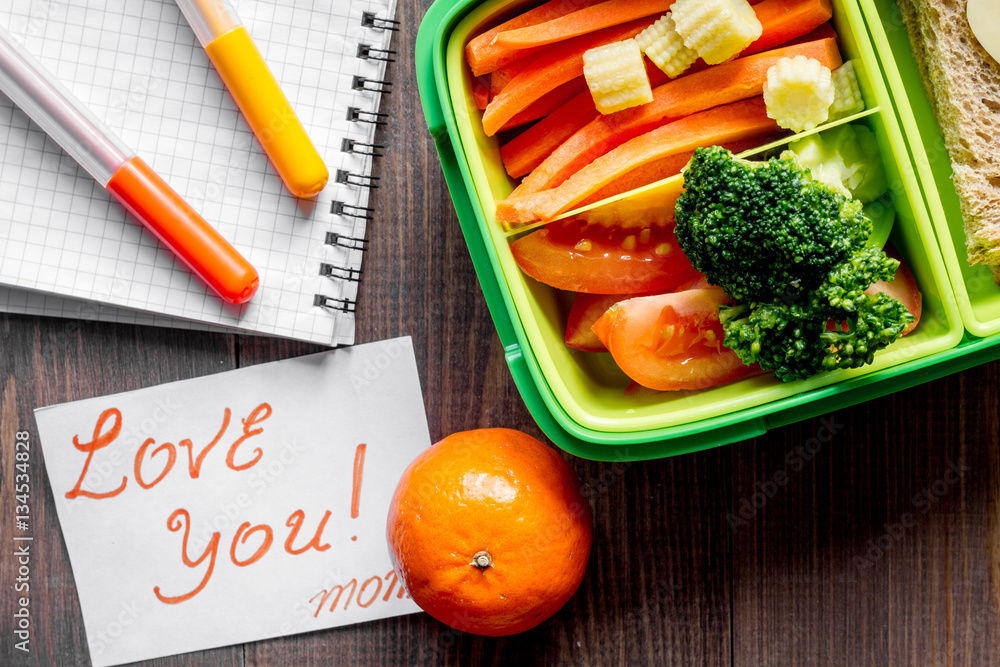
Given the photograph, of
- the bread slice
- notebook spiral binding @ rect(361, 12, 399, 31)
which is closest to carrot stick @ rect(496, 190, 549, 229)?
notebook spiral binding @ rect(361, 12, 399, 31)

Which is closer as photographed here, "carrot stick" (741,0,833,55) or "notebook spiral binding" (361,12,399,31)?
"carrot stick" (741,0,833,55)

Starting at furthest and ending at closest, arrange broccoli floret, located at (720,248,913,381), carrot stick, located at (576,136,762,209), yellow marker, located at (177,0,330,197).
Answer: yellow marker, located at (177,0,330,197) < carrot stick, located at (576,136,762,209) < broccoli floret, located at (720,248,913,381)

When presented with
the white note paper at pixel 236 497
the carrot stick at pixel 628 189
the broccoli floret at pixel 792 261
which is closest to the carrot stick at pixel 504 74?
the carrot stick at pixel 628 189

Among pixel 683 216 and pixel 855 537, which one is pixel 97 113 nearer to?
pixel 683 216

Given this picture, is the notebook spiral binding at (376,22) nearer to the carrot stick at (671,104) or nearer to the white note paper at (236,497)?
the carrot stick at (671,104)

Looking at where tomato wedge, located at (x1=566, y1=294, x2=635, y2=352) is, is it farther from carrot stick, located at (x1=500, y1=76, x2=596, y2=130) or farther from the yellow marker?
the yellow marker

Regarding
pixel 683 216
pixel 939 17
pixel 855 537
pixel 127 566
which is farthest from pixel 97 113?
Result: pixel 855 537
